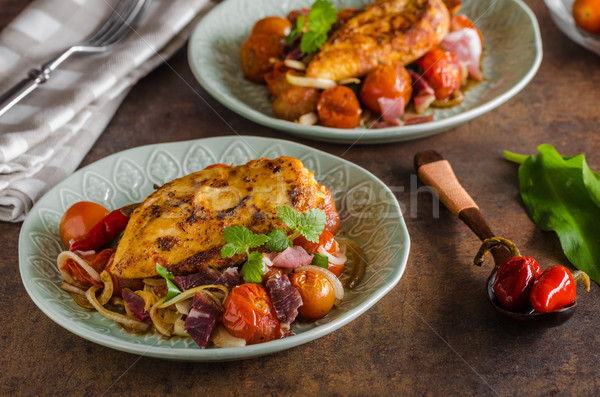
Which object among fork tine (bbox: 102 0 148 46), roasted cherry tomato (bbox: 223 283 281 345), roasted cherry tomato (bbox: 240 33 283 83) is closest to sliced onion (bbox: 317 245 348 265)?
roasted cherry tomato (bbox: 223 283 281 345)

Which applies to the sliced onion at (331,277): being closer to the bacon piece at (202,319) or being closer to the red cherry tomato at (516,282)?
the bacon piece at (202,319)

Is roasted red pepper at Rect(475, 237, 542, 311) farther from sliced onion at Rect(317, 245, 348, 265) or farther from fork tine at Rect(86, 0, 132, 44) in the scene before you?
fork tine at Rect(86, 0, 132, 44)

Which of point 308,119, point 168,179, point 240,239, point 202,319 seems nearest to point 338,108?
point 308,119

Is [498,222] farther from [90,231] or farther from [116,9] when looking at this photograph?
[116,9]

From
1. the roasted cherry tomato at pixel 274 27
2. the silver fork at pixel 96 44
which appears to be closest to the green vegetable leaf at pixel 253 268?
the silver fork at pixel 96 44

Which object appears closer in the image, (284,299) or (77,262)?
(284,299)

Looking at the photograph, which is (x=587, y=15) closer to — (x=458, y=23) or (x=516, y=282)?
(x=458, y=23)
